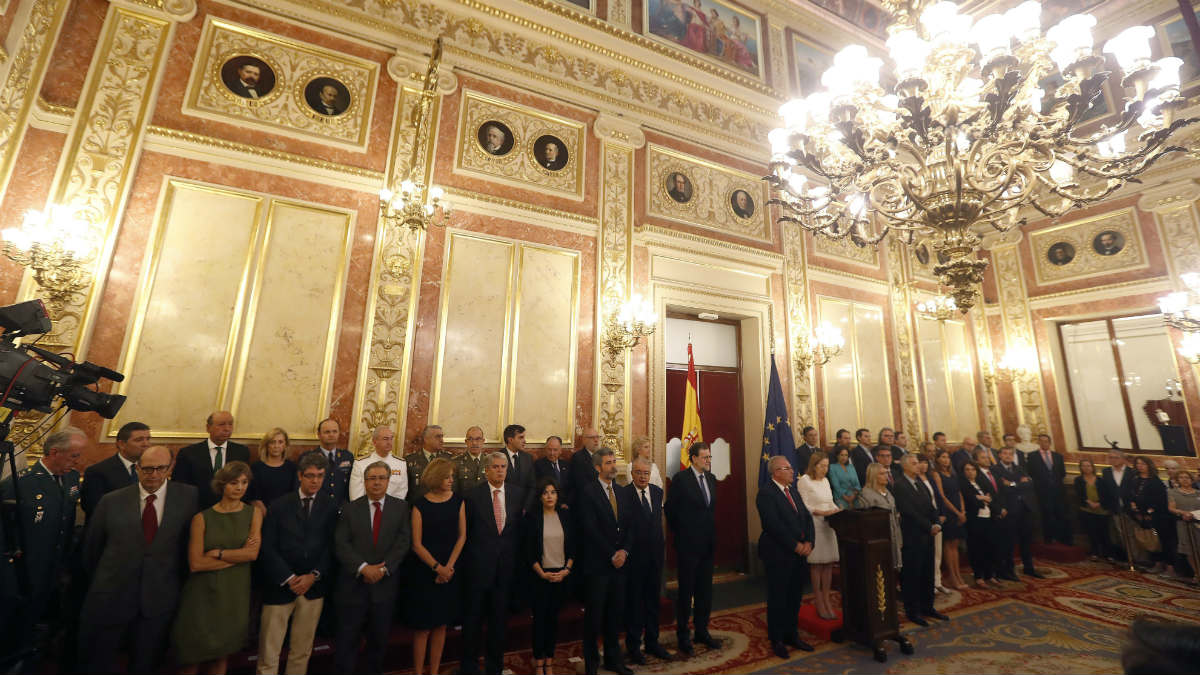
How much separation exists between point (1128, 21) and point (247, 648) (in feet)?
42.1

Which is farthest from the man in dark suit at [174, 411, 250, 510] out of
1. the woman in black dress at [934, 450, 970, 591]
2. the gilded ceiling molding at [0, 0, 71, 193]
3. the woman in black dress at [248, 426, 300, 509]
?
the woman in black dress at [934, 450, 970, 591]

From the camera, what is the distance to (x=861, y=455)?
6.68 m

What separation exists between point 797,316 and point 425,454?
5427mm

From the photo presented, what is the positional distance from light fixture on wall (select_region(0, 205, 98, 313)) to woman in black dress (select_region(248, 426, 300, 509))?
6.80 feet

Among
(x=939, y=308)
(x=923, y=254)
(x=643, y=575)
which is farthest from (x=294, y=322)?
(x=923, y=254)

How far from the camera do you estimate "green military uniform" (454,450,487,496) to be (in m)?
4.55

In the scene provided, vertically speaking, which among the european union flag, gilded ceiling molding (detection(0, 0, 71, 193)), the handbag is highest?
gilded ceiling molding (detection(0, 0, 71, 193))

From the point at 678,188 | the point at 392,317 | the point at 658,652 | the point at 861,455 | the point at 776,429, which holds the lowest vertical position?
the point at 658,652

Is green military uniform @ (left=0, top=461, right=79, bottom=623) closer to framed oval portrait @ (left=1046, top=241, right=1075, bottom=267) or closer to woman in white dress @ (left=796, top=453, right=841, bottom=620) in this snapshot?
woman in white dress @ (left=796, top=453, right=841, bottom=620)

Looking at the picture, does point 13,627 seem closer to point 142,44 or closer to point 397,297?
point 397,297

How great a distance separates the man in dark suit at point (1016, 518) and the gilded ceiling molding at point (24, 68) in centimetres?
1050

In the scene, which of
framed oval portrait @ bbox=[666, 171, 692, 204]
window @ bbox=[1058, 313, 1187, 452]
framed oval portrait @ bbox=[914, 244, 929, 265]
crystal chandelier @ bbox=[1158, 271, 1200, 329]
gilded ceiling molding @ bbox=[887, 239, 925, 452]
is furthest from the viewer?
framed oval portrait @ bbox=[914, 244, 929, 265]

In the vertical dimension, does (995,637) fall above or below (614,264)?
below

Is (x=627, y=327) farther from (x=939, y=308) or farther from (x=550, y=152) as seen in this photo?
(x=939, y=308)
